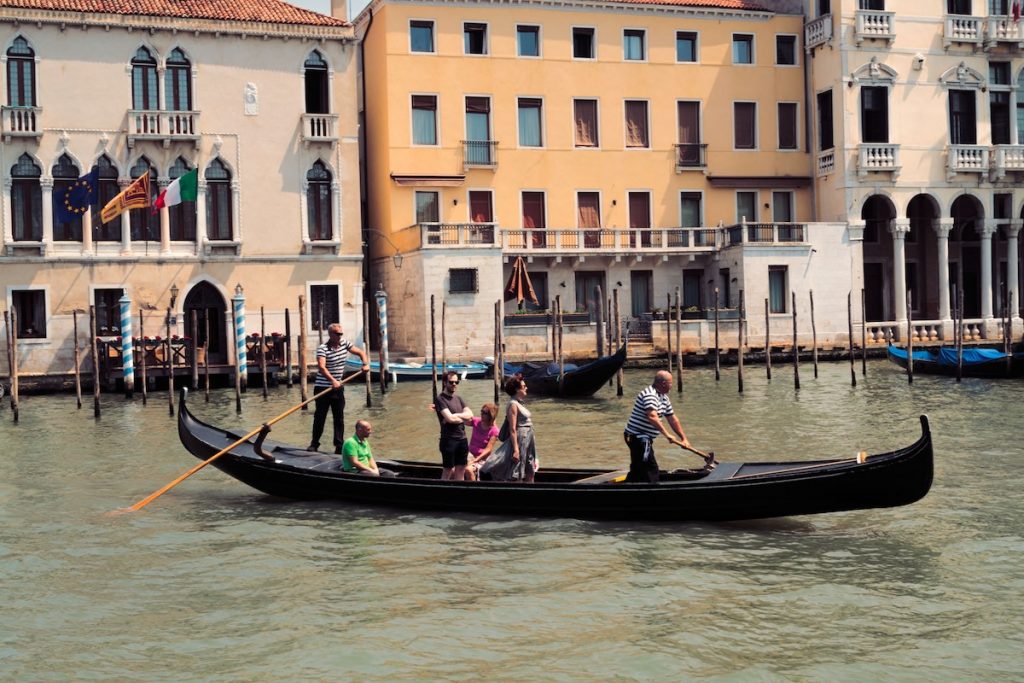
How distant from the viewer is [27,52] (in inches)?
981

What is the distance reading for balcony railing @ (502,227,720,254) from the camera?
1128 inches

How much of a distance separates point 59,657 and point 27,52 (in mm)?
20413

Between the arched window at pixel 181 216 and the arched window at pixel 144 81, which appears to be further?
the arched window at pixel 181 216

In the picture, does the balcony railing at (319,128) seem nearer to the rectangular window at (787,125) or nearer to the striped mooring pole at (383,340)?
the striped mooring pole at (383,340)

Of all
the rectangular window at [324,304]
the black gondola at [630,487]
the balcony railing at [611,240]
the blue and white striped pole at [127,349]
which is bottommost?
the black gondola at [630,487]

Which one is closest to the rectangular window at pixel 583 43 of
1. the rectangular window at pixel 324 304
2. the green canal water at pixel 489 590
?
the rectangular window at pixel 324 304

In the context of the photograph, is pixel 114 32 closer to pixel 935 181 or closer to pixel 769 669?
pixel 935 181

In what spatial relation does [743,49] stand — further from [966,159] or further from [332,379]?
[332,379]

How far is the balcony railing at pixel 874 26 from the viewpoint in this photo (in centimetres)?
2991

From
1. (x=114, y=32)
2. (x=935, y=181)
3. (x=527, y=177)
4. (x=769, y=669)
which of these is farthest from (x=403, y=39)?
(x=769, y=669)

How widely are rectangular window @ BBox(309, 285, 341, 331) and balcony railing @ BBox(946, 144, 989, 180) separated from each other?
1524 centimetres

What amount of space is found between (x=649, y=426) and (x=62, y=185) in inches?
739

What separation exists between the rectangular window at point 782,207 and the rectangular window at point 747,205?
0.51m

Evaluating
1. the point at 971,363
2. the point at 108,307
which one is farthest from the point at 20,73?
the point at 971,363
